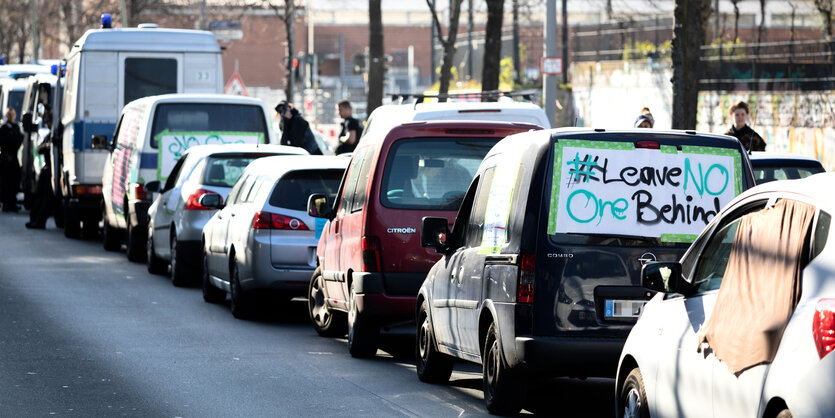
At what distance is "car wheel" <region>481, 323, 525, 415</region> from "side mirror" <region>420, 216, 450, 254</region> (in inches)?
42.1

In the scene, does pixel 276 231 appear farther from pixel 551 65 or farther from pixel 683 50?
pixel 551 65

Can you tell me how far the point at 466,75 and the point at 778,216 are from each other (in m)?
59.4

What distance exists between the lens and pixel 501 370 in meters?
9.00

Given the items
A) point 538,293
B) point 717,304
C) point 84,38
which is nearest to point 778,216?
point 717,304

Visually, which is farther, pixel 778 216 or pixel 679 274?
pixel 679 274

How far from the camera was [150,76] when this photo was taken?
80.9 ft

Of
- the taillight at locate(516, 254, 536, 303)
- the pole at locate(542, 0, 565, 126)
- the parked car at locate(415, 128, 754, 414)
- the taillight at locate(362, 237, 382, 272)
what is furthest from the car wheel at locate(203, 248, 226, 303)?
the pole at locate(542, 0, 565, 126)

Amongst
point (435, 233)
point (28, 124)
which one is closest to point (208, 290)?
point (435, 233)

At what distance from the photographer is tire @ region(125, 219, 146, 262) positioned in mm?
20938

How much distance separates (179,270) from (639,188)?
953 cm

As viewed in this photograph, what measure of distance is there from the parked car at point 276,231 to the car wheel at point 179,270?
2300mm

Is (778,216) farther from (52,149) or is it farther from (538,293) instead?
(52,149)

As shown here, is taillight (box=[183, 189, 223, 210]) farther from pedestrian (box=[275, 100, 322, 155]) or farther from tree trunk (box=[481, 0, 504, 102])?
tree trunk (box=[481, 0, 504, 102])

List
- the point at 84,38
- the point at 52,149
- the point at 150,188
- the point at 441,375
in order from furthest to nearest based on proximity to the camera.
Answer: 1. the point at 52,149
2. the point at 84,38
3. the point at 150,188
4. the point at 441,375
